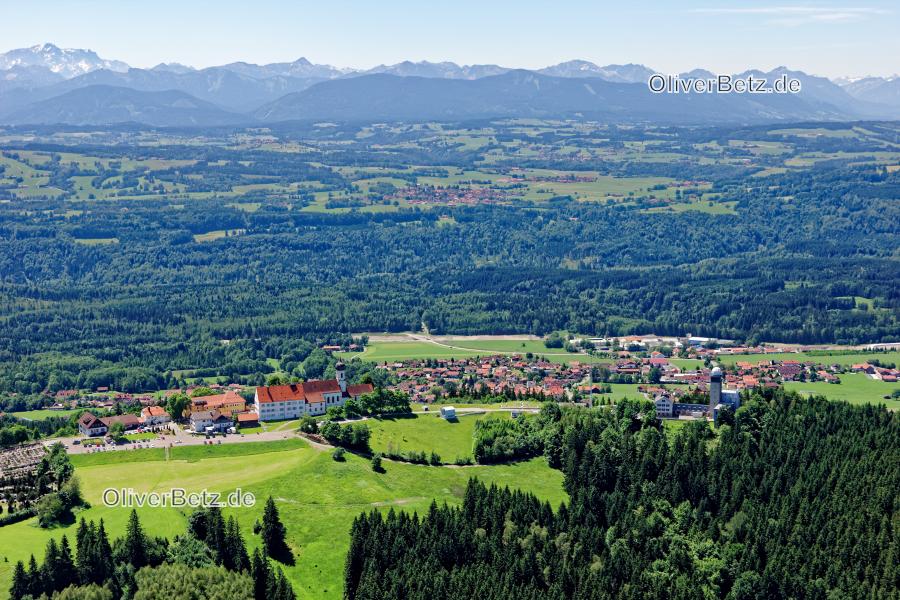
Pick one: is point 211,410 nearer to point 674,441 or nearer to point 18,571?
point 18,571

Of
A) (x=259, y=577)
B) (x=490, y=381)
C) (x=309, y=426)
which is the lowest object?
(x=490, y=381)

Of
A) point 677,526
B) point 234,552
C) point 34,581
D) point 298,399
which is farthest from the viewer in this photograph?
point 298,399

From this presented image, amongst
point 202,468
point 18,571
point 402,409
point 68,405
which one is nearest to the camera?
point 18,571

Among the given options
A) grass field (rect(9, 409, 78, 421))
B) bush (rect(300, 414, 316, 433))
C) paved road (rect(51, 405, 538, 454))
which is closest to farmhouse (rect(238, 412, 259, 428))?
paved road (rect(51, 405, 538, 454))

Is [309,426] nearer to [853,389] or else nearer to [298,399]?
[298,399]

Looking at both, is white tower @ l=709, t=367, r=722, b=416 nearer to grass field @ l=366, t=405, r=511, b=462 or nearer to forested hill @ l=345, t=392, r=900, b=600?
forested hill @ l=345, t=392, r=900, b=600

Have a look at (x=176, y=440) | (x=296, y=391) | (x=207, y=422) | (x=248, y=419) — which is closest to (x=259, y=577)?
(x=176, y=440)

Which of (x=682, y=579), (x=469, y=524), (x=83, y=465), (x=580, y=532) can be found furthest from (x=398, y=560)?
(x=83, y=465)

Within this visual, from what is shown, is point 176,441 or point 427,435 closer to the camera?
point 176,441
